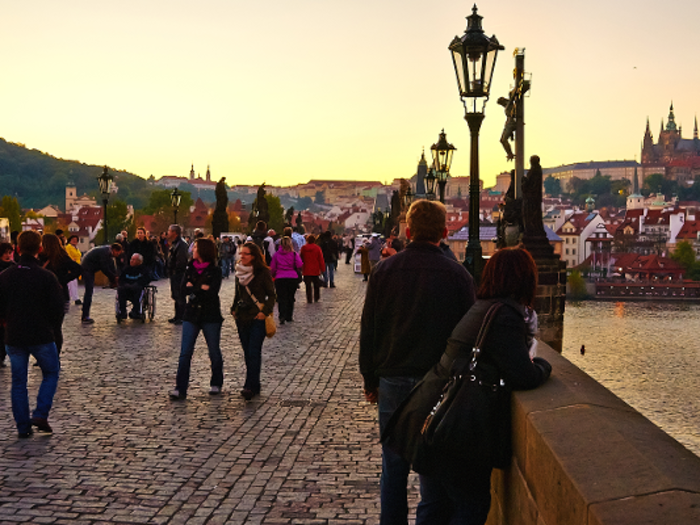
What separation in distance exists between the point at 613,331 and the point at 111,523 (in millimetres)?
49918

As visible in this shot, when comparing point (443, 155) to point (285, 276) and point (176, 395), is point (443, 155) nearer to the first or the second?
point (285, 276)

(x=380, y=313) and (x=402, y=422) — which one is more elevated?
(x=380, y=313)

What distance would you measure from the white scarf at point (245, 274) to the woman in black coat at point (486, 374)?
5.01 m

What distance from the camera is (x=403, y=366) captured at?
12.6 ft

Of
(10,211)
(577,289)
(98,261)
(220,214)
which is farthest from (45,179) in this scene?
(98,261)

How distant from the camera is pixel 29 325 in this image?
21.6 ft

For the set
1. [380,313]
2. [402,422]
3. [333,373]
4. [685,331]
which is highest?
[380,313]

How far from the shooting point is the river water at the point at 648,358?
24703mm

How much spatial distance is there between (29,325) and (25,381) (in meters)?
0.44

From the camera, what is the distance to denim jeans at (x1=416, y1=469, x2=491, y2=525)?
11.0 feet

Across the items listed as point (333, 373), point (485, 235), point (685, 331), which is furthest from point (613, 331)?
point (333, 373)

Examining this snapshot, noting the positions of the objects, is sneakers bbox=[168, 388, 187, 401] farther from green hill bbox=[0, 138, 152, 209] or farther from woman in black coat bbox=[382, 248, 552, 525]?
green hill bbox=[0, 138, 152, 209]

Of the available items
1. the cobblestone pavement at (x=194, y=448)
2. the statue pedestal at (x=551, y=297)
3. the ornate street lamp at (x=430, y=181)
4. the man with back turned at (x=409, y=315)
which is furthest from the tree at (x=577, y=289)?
the man with back turned at (x=409, y=315)

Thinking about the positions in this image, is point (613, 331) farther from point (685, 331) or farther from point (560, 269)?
point (560, 269)
